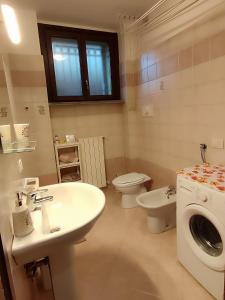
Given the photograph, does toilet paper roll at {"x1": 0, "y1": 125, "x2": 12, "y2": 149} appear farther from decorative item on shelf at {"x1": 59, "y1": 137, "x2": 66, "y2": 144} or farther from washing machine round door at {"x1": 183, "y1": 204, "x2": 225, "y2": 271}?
decorative item on shelf at {"x1": 59, "y1": 137, "x2": 66, "y2": 144}

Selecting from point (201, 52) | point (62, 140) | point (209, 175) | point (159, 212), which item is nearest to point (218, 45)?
point (201, 52)

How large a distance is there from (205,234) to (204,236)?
0.05 feet

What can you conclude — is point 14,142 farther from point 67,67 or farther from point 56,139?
point 67,67

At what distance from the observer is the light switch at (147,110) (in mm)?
2407

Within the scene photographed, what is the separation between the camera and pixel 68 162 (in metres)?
2.63

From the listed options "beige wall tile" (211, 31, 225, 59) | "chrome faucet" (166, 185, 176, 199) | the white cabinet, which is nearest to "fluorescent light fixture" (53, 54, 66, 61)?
the white cabinet

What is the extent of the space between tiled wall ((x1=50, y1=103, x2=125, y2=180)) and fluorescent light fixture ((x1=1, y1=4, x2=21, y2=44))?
0.85 meters

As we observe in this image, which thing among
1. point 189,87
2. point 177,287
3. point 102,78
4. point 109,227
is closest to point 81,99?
point 102,78

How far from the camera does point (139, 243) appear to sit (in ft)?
5.98

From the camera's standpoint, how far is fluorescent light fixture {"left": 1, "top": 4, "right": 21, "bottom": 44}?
1.52m

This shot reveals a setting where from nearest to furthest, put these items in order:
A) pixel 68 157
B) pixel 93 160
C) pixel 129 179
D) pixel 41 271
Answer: pixel 41 271 → pixel 129 179 → pixel 68 157 → pixel 93 160

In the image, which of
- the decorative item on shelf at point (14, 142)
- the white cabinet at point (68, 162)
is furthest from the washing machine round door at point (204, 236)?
the white cabinet at point (68, 162)

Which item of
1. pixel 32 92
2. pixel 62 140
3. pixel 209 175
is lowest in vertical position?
pixel 209 175

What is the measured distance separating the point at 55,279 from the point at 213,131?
1.60 meters
